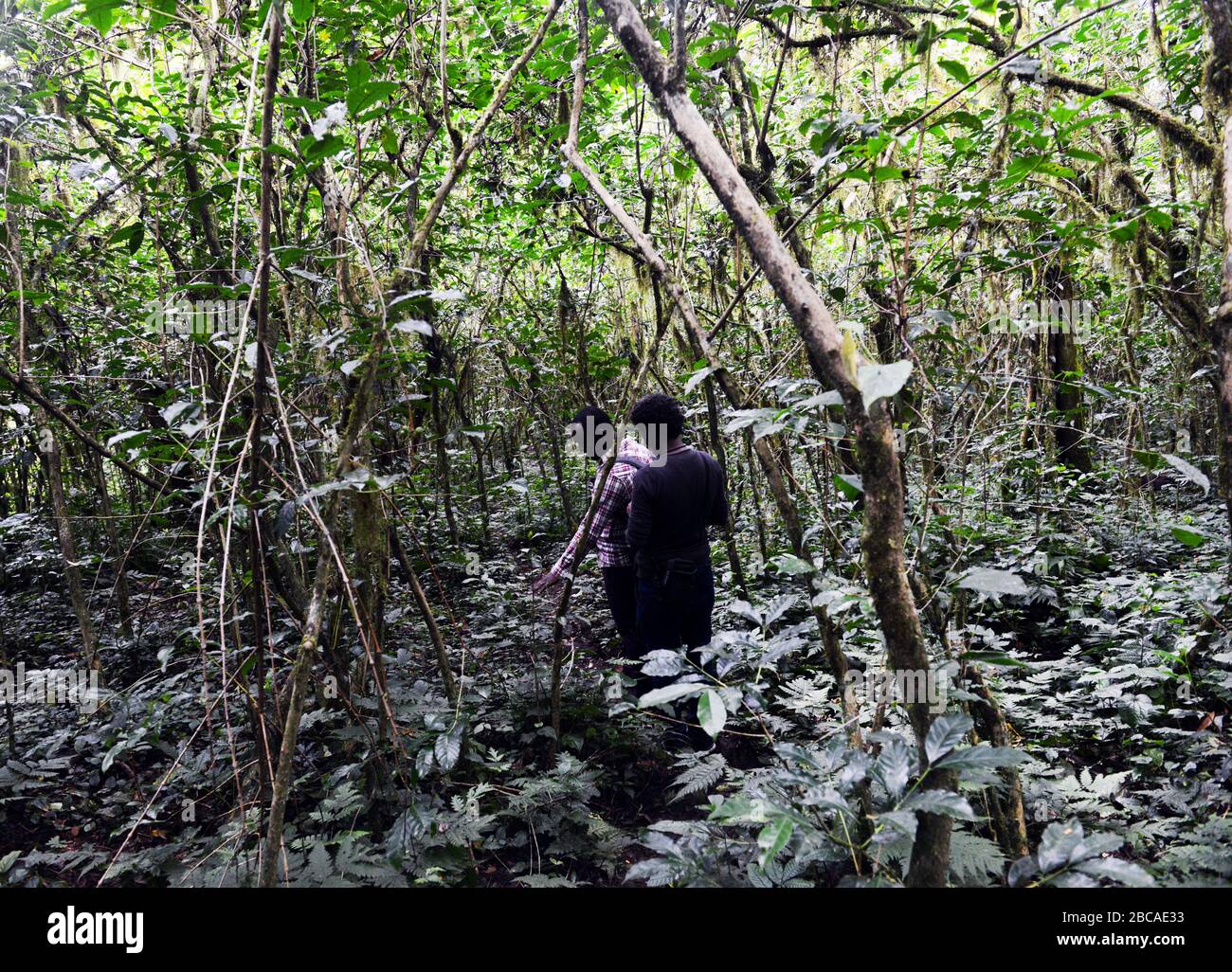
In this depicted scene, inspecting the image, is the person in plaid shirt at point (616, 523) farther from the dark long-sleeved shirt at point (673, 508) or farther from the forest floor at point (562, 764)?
the forest floor at point (562, 764)

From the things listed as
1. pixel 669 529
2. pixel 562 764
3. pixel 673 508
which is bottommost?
pixel 562 764

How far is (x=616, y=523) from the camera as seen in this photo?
4.03 m

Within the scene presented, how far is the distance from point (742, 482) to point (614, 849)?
13.7ft

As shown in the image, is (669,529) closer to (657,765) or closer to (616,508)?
(616,508)

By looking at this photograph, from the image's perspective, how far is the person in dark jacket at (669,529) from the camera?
11.4ft

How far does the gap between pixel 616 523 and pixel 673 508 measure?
2.10 ft

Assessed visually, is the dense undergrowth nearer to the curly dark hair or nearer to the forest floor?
the forest floor

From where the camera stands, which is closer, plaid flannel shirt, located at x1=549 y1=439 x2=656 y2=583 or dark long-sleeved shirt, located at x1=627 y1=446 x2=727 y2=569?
dark long-sleeved shirt, located at x1=627 y1=446 x2=727 y2=569

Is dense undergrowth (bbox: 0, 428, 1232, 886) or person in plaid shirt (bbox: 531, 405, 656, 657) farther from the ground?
person in plaid shirt (bbox: 531, 405, 656, 657)

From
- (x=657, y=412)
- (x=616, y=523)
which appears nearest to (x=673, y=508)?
(x=657, y=412)

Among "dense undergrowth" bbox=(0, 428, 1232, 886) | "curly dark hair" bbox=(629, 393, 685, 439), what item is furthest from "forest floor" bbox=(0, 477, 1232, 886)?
"curly dark hair" bbox=(629, 393, 685, 439)

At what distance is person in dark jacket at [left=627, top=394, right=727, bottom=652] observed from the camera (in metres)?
3.46

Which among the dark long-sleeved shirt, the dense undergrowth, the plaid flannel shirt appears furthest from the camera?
the plaid flannel shirt

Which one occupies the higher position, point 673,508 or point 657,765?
point 673,508
